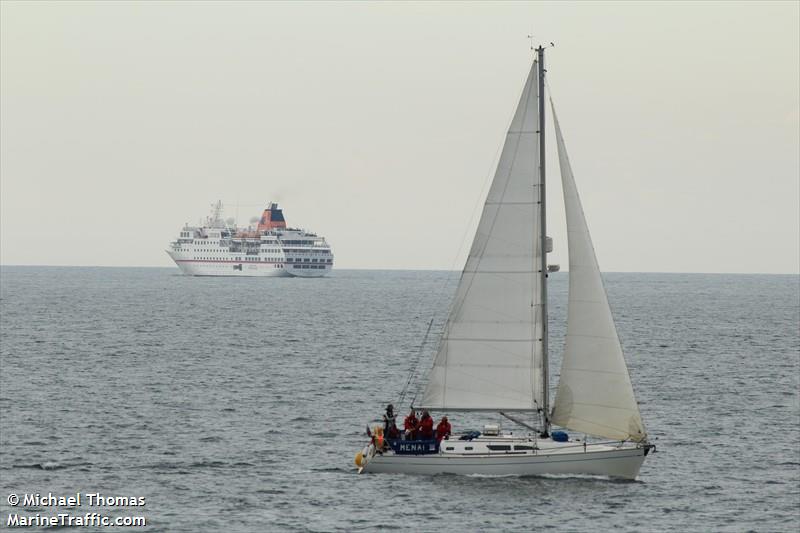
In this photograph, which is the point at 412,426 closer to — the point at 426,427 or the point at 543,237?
the point at 426,427

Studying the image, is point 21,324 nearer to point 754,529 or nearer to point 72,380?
point 72,380

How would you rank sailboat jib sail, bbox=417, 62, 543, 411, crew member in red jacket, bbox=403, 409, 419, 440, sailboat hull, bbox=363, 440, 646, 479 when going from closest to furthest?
1. sailboat hull, bbox=363, 440, 646, 479
2. sailboat jib sail, bbox=417, 62, 543, 411
3. crew member in red jacket, bbox=403, 409, 419, 440

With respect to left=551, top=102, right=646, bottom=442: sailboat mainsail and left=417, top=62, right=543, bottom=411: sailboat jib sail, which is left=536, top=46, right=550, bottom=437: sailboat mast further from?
left=551, top=102, right=646, bottom=442: sailboat mainsail

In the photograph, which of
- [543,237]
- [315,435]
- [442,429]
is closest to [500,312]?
[543,237]

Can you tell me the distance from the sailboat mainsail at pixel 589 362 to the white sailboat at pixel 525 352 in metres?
0.03

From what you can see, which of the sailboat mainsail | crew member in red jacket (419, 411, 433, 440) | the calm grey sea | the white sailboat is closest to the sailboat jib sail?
the white sailboat

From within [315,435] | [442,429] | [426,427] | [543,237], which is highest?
[543,237]

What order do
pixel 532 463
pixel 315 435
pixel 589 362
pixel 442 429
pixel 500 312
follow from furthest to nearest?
pixel 315 435, pixel 442 429, pixel 500 312, pixel 589 362, pixel 532 463

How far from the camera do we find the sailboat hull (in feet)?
105

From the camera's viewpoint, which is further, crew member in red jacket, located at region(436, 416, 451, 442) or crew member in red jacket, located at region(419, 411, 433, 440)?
crew member in red jacket, located at region(436, 416, 451, 442)

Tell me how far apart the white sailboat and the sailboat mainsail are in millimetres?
27

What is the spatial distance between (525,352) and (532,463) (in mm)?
2997

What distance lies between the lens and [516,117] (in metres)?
31.6

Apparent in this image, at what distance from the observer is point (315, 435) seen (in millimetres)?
42281
